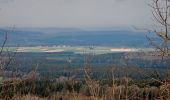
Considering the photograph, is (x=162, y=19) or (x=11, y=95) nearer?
(x=162, y=19)

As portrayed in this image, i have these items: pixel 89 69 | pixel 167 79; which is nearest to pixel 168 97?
pixel 167 79

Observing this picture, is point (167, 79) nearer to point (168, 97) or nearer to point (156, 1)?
point (168, 97)

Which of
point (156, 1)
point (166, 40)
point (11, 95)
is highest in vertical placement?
point (156, 1)

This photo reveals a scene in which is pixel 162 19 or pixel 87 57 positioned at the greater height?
pixel 162 19

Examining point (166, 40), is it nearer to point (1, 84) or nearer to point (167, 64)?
point (167, 64)

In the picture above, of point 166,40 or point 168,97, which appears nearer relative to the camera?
point 168,97

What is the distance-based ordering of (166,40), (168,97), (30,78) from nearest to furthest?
(168,97)
(166,40)
(30,78)

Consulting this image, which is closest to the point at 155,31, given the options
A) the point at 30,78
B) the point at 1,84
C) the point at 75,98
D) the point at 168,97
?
the point at 168,97

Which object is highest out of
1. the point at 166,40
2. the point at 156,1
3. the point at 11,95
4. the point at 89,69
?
the point at 156,1

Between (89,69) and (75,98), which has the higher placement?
(89,69)

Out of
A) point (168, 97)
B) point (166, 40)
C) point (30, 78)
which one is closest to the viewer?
point (168, 97)
